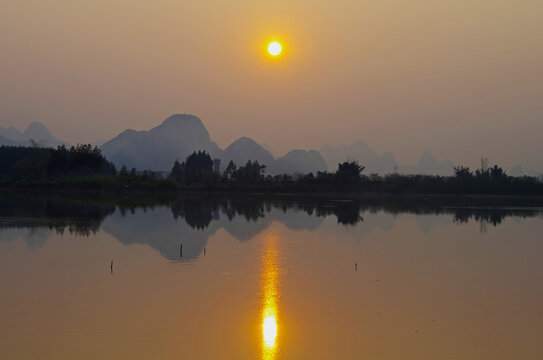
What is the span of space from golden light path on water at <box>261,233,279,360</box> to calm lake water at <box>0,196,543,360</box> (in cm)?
5

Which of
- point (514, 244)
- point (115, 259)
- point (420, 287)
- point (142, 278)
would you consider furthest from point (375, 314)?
point (514, 244)

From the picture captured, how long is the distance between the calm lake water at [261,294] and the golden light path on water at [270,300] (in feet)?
0.15

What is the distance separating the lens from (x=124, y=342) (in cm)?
1023

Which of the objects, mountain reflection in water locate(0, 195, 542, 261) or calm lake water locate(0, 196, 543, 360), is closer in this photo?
calm lake water locate(0, 196, 543, 360)

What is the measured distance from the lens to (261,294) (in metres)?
14.1

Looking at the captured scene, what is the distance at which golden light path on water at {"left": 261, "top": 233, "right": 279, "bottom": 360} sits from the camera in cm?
1013

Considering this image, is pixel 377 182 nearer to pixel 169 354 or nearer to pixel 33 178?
pixel 33 178

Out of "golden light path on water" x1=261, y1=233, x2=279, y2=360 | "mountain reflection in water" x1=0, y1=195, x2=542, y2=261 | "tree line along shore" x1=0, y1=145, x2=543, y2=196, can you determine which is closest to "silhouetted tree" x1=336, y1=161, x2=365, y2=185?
"tree line along shore" x1=0, y1=145, x2=543, y2=196

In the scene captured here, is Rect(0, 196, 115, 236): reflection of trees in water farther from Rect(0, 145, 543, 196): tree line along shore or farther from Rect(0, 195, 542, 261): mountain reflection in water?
Rect(0, 145, 543, 196): tree line along shore

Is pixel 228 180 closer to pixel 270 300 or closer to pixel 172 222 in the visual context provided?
pixel 172 222

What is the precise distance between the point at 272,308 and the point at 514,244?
1781 cm

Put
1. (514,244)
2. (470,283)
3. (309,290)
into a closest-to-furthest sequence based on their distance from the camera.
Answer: (309,290), (470,283), (514,244)

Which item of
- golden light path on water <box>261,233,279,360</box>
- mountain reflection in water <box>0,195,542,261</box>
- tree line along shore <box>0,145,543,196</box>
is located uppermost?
tree line along shore <box>0,145,543,196</box>

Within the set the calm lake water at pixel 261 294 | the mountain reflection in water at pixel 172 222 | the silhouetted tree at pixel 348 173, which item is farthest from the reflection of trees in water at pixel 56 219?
the silhouetted tree at pixel 348 173
